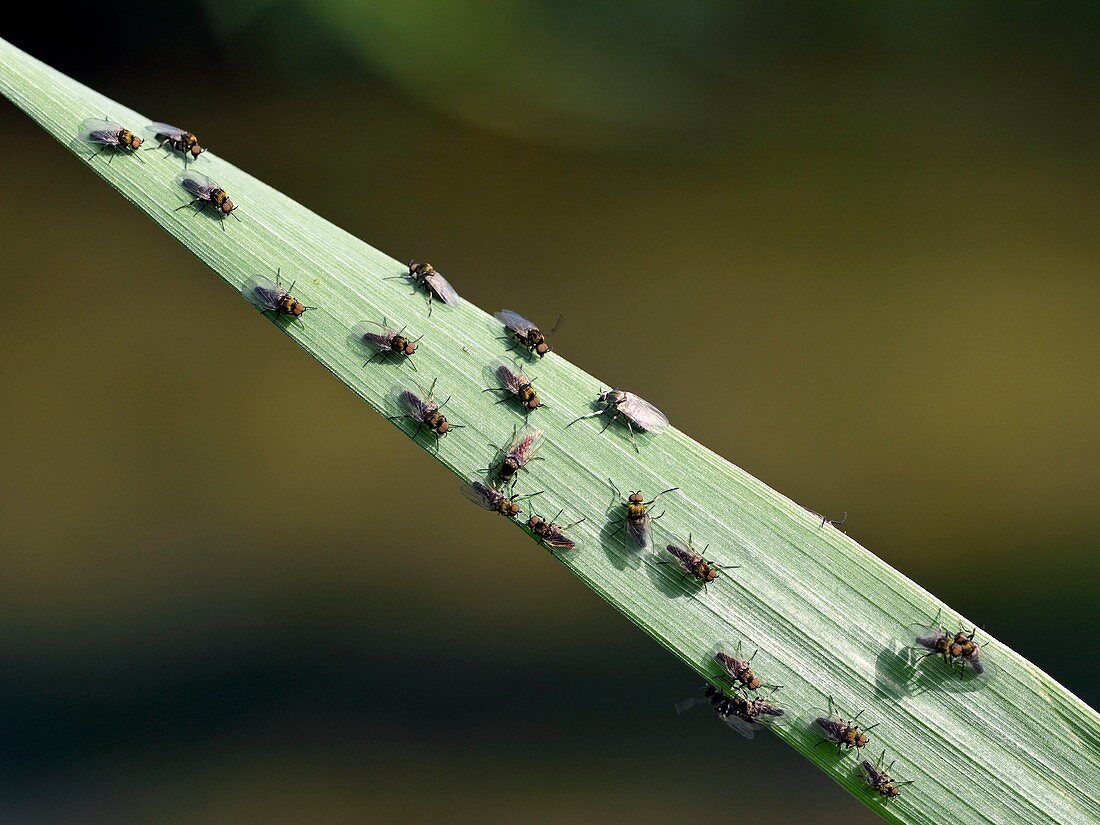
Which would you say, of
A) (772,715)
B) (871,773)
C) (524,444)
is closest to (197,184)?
(524,444)

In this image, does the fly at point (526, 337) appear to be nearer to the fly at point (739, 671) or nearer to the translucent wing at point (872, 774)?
the fly at point (739, 671)

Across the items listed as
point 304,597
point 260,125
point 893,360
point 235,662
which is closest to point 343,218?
point 260,125

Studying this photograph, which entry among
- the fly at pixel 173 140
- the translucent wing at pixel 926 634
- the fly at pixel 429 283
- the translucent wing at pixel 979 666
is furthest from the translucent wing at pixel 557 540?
the fly at pixel 173 140

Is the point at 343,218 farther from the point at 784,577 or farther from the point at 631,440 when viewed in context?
the point at 784,577

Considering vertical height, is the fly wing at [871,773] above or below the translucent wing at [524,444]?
below

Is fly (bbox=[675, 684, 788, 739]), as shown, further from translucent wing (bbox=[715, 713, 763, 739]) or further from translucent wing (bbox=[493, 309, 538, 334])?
translucent wing (bbox=[493, 309, 538, 334])
